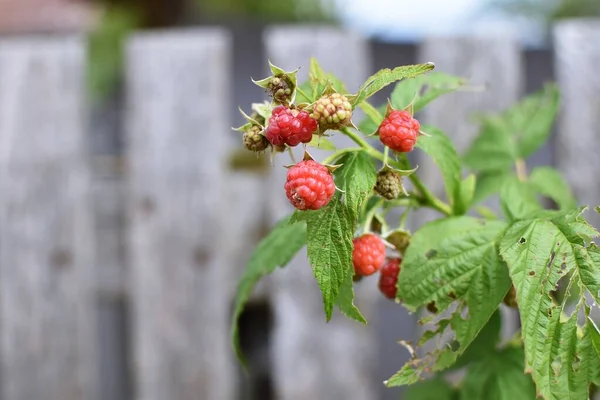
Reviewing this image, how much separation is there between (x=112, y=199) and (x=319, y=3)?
478cm

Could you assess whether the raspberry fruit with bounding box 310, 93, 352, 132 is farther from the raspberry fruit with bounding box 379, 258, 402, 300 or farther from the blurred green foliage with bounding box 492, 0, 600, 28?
the blurred green foliage with bounding box 492, 0, 600, 28

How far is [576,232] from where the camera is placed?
0.56 meters

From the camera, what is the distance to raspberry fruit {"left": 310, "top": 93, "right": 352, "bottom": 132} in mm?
514

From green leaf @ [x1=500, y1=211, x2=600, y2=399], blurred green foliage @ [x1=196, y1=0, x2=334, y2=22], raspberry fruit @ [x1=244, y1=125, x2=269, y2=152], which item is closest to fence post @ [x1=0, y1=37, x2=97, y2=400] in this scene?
raspberry fruit @ [x1=244, y1=125, x2=269, y2=152]

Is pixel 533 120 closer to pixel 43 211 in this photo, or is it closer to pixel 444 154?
pixel 444 154

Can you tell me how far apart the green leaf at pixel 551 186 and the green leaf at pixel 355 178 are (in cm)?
47

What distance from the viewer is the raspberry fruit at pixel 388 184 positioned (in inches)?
22.5

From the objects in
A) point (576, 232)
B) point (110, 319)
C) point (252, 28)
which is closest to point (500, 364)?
point (576, 232)

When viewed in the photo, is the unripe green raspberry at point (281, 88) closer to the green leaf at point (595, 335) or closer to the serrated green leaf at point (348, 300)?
the serrated green leaf at point (348, 300)

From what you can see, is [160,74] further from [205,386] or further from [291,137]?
[291,137]

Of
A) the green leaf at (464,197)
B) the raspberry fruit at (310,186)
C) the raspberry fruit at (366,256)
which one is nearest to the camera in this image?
the raspberry fruit at (310,186)

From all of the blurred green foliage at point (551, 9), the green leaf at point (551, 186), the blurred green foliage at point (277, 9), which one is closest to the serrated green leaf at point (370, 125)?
the green leaf at point (551, 186)

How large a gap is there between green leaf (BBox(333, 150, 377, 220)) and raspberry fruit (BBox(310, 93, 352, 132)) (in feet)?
0.16

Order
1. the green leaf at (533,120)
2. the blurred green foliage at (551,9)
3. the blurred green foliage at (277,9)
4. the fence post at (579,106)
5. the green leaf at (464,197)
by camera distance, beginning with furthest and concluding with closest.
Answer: the blurred green foliage at (277,9) → the blurred green foliage at (551,9) → the fence post at (579,106) → the green leaf at (533,120) → the green leaf at (464,197)
